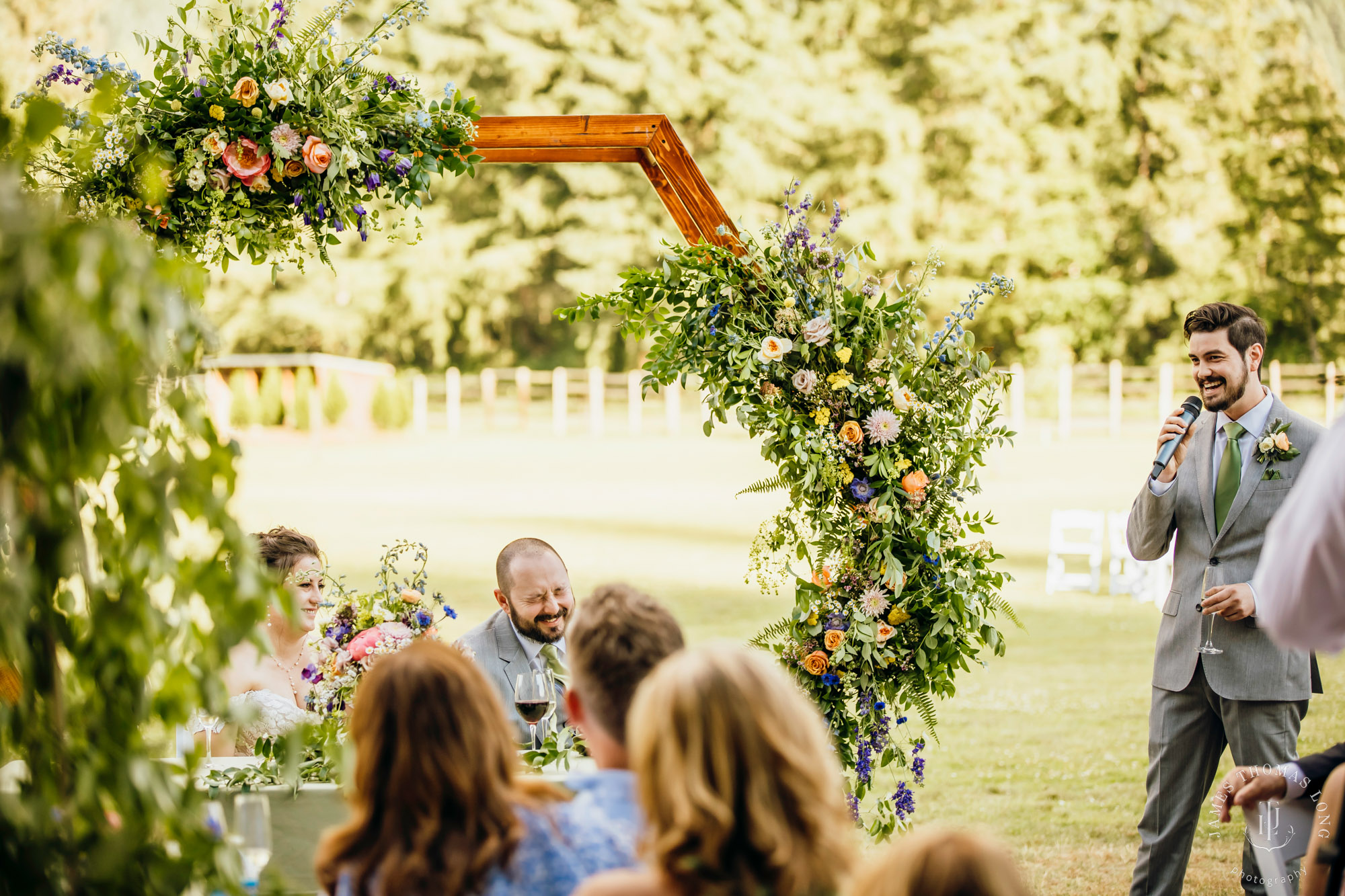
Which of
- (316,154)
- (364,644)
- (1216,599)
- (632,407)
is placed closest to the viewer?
(364,644)

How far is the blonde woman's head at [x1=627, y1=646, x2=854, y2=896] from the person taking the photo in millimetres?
1548

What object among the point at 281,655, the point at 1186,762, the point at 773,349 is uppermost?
the point at 773,349

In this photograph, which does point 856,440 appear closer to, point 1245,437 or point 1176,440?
point 1176,440

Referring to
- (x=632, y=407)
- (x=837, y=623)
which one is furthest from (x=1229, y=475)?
(x=632, y=407)

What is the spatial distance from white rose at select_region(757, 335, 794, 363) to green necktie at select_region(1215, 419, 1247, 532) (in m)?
1.39

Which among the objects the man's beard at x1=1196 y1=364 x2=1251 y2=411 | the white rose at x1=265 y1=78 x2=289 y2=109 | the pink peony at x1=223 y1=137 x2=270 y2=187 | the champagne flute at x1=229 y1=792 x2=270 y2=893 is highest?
the white rose at x1=265 y1=78 x2=289 y2=109

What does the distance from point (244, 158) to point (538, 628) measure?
67.7 inches

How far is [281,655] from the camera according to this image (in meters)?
3.79

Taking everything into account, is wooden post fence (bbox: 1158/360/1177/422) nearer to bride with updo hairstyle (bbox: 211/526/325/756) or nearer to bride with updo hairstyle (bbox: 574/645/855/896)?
bride with updo hairstyle (bbox: 211/526/325/756)

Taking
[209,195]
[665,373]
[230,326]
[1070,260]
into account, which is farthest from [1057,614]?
[230,326]

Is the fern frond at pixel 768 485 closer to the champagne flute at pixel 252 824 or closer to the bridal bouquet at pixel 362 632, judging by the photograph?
the bridal bouquet at pixel 362 632

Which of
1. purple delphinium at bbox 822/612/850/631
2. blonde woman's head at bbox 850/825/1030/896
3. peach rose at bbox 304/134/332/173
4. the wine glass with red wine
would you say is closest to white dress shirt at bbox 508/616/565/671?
purple delphinium at bbox 822/612/850/631

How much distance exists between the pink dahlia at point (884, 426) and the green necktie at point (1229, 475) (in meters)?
1.00

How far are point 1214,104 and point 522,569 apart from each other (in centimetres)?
3076
